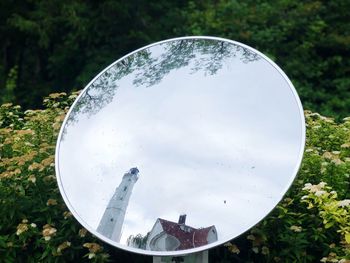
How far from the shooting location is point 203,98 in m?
3.33

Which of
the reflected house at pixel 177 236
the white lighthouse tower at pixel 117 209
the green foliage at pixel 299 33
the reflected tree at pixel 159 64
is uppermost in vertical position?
the green foliage at pixel 299 33

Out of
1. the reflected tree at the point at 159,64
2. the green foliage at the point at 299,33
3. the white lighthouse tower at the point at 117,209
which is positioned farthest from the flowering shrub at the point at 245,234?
the green foliage at the point at 299,33

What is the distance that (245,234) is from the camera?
A: 3350 millimetres

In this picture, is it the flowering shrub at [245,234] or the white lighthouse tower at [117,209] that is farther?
the flowering shrub at [245,234]

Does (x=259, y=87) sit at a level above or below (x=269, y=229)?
above

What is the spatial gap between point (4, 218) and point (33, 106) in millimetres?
6475

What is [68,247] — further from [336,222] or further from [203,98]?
[336,222]

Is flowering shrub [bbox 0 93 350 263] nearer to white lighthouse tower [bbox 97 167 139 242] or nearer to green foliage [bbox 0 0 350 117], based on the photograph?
white lighthouse tower [bbox 97 167 139 242]

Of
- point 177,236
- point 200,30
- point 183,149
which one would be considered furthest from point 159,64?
point 200,30

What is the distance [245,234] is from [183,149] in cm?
58

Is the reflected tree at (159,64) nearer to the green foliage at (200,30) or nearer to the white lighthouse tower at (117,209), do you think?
the white lighthouse tower at (117,209)

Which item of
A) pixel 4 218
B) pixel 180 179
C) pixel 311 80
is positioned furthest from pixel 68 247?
pixel 311 80

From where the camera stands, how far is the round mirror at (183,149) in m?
2.88

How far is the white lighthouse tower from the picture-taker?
9.66ft
